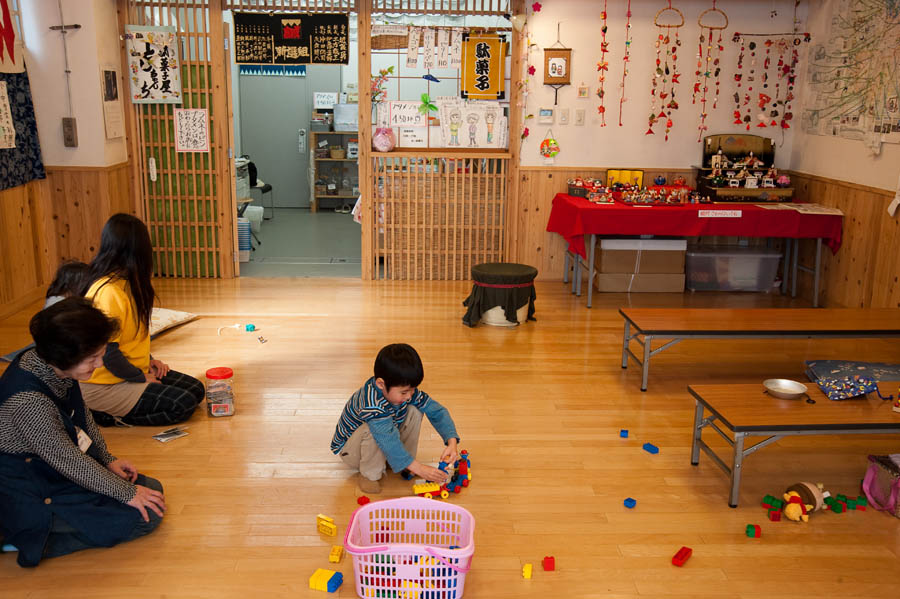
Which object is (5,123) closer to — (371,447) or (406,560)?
(371,447)

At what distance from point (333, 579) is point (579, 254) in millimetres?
4266

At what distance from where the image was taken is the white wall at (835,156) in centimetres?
573

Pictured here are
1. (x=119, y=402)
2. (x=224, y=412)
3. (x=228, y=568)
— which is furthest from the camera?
(x=224, y=412)

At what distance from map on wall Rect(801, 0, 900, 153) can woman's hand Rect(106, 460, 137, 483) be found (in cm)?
532

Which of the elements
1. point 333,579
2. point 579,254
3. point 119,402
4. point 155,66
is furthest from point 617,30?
point 333,579

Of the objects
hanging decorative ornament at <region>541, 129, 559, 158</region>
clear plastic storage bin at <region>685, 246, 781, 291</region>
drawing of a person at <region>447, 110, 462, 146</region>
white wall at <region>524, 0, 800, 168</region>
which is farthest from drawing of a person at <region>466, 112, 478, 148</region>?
clear plastic storage bin at <region>685, 246, 781, 291</region>

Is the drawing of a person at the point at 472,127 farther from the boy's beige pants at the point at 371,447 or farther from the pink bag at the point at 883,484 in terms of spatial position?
the pink bag at the point at 883,484

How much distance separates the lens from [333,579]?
2.77 m

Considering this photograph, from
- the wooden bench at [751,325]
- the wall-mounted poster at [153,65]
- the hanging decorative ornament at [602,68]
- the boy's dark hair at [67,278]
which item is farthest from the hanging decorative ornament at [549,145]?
the boy's dark hair at [67,278]

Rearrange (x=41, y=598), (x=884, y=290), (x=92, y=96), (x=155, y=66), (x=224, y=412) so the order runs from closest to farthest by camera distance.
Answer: (x=41, y=598), (x=224, y=412), (x=884, y=290), (x=92, y=96), (x=155, y=66)

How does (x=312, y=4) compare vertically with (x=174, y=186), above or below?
above

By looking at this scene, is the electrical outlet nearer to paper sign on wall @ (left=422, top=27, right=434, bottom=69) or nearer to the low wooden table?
paper sign on wall @ (left=422, top=27, right=434, bottom=69)

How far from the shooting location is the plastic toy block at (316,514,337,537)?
309 cm

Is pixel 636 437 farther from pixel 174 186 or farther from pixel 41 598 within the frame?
pixel 174 186
